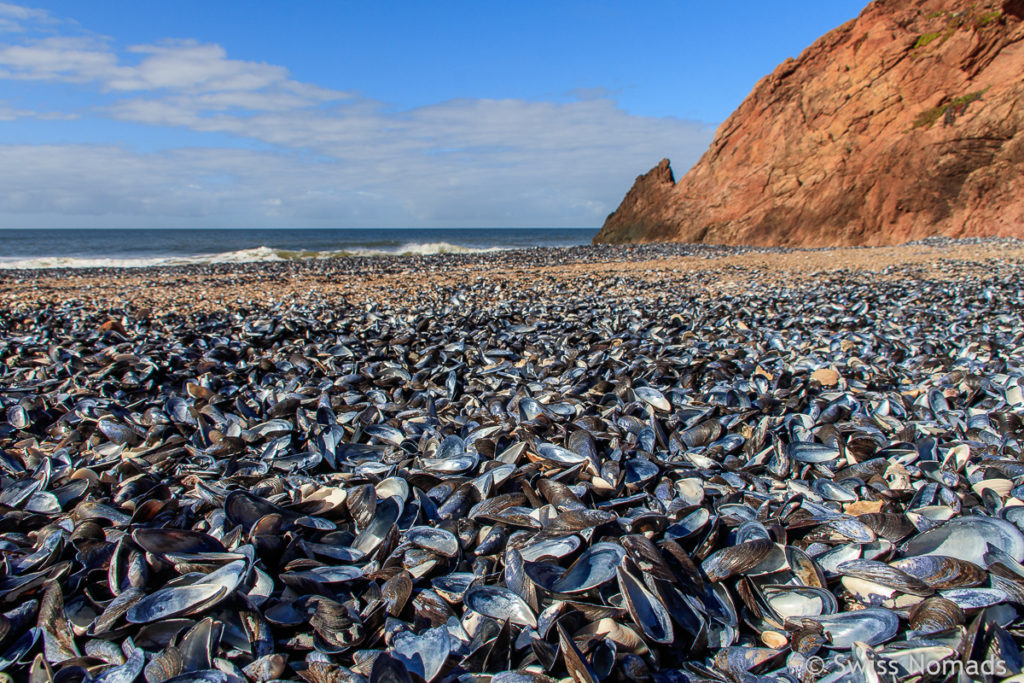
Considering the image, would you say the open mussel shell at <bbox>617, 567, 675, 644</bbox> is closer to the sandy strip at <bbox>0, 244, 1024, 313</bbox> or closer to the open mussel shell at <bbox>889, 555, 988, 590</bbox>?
the open mussel shell at <bbox>889, 555, 988, 590</bbox>

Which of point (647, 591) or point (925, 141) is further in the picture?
point (925, 141)

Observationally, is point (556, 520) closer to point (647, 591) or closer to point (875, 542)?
point (647, 591)

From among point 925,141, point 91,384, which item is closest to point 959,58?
point 925,141

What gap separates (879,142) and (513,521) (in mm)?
25038

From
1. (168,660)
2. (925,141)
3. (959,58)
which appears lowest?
(168,660)

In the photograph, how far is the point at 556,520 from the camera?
198 centimetres

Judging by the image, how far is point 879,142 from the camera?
20.5 metres

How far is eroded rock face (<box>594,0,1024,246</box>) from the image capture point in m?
18.0

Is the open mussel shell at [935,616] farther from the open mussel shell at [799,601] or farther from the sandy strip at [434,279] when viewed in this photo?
the sandy strip at [434,279]

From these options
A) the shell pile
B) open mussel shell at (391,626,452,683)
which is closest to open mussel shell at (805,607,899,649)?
Answer: the shell pile

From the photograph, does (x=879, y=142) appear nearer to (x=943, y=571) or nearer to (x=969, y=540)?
(x=969, y=540)

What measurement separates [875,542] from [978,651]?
42cm

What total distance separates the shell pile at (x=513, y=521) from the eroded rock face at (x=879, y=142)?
19500 mm

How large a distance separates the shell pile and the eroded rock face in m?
19.5
